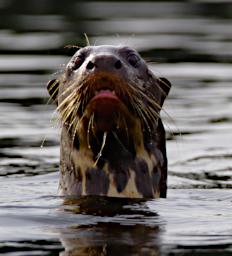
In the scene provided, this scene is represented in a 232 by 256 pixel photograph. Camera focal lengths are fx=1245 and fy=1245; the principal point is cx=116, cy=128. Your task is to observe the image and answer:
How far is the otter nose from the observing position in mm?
6656

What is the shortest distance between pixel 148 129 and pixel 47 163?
2166 millimetres

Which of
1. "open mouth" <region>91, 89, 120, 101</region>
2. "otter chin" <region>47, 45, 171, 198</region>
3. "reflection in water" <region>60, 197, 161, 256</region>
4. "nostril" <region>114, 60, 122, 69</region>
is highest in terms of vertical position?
"nostril" <region>114, 60, 122, 69</region>

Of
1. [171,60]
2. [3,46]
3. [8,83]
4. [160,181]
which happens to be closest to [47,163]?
[160,181]

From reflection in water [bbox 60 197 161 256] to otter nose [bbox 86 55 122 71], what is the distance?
0.83m

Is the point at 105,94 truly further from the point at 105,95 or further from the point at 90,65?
the point at 90,65

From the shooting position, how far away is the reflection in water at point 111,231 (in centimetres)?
604

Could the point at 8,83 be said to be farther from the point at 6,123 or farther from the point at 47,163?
the point at 47,163

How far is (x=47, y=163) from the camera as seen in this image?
30.3ft

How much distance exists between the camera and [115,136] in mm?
7102

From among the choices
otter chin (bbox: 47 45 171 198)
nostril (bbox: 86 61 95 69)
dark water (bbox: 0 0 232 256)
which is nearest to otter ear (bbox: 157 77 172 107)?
otter chin (bbox: 47 45 171 198)

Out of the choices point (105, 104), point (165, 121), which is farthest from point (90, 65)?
point (165, 121)

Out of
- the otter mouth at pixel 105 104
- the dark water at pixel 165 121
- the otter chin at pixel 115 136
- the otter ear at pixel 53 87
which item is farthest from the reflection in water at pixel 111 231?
the otter ear at pixel 53 87

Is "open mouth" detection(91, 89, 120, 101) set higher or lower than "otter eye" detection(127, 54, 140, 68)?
lower

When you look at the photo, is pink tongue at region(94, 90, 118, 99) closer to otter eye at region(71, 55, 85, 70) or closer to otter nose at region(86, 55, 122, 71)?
otter nose at region(86, 55, 122, 71)
